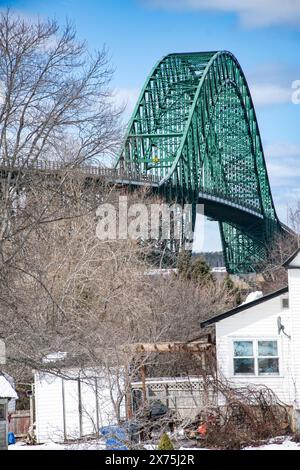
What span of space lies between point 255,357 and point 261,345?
351 mm

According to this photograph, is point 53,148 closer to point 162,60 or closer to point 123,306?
point 123,306

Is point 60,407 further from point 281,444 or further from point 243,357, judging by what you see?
point 281,444

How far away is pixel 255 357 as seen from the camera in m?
25.9

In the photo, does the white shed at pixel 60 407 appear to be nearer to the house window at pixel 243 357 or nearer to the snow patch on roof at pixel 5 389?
the house window at pixel 243 357

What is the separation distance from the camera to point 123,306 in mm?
27562

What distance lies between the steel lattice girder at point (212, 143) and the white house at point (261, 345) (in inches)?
1456

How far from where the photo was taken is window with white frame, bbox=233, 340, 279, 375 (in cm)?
2577

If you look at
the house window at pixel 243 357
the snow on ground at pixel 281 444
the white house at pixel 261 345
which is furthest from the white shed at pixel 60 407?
the snow on ground at pixel 281 444

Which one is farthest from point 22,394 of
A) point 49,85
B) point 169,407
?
point 49,85

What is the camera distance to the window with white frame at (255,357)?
25766 millimetres

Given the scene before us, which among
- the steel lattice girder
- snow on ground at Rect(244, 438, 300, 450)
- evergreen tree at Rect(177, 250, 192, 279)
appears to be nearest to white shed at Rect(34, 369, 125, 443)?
snow on ground at Rect(244, 438, 300, 450)

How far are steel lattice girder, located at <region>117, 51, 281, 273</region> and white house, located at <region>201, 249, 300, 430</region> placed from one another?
121 feet

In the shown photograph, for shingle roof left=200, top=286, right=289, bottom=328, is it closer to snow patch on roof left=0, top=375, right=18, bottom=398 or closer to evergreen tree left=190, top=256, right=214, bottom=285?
snow patch on roof left=0, top=375, right=18, bottom=398
